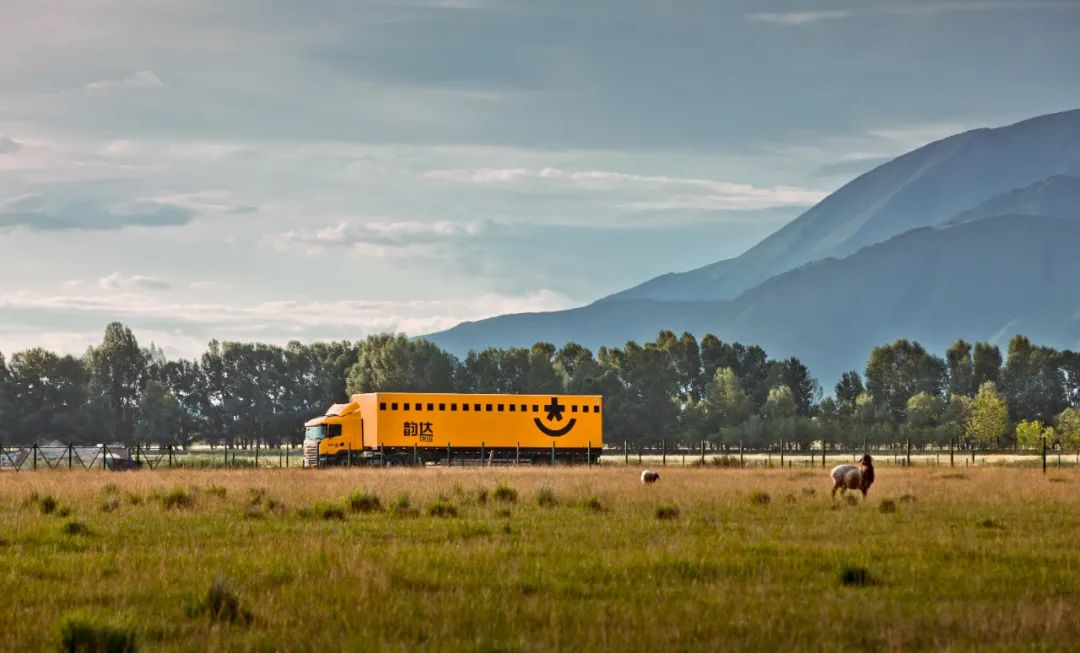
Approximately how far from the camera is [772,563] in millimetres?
20797

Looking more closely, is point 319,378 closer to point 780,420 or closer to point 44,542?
point 780,420

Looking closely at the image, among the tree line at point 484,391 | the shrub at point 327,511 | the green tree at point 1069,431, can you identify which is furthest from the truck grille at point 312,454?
the green tree at point 1069,431

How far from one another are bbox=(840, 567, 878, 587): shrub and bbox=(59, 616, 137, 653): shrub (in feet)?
30.6

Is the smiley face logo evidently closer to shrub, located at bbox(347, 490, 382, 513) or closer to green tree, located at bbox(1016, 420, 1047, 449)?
shrub, located at bbox(347, 490, 382, 513)

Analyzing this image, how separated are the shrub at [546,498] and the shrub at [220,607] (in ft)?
60.3

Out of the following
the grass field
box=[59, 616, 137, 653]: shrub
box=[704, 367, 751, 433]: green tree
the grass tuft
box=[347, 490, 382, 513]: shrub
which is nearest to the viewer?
box=[59, 616, 137, 653]: shrub

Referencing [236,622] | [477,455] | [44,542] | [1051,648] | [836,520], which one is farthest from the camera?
[477,455]

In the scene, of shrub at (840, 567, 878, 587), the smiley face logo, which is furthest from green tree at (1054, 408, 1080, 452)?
shrub at (840, 567, 878, 587)

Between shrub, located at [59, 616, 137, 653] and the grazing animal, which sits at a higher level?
the grazing animal

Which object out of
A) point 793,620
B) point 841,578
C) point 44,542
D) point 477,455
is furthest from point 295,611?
point 477,455

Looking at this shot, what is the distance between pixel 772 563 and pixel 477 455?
226 feet

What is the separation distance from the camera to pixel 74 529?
86.1 ft

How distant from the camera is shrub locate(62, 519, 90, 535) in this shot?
26016 mm

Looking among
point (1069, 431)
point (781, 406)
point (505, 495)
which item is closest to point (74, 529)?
point (505, 495)
